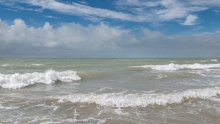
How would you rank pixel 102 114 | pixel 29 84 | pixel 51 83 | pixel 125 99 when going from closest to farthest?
pixel 102 114 < pixel 125 99 < pixel 29 84 < pixel 51 83

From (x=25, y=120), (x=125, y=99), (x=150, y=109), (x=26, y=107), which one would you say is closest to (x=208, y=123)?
(x=150, y=109)

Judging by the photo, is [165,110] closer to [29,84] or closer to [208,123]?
[208,123]

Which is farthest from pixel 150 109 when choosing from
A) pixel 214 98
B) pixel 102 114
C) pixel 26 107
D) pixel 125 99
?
pixel 26 107

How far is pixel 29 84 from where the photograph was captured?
596 inches

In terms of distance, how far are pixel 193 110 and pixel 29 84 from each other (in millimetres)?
12176

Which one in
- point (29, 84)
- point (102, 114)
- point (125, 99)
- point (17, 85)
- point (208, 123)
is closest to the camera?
point (208, 123)

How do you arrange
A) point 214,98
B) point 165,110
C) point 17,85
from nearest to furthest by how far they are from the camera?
point 165,110, point 214,98, point 17,85

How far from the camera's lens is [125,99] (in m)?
9.46

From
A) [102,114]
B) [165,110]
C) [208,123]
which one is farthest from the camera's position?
[165,110]

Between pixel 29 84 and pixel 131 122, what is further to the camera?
pixel 29 84

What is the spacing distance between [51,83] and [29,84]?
1786mm

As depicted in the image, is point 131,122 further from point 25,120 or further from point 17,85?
point 17,85

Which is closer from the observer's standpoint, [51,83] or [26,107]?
[26,107]

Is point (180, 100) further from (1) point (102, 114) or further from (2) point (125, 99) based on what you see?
(1) point (102, 114)
